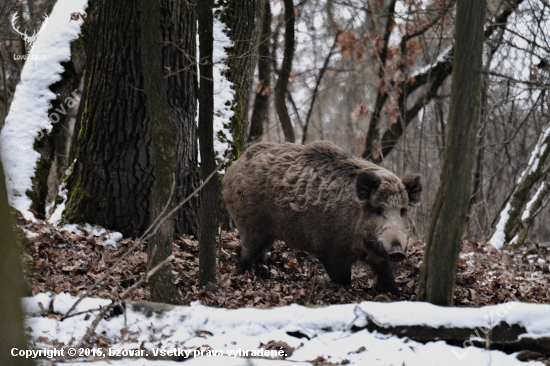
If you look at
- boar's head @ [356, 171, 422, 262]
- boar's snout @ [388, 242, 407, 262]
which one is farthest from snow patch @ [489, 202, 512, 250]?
boar's snout @ [388, 242, 407, 262]

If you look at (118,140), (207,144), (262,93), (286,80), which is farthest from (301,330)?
(262,93)

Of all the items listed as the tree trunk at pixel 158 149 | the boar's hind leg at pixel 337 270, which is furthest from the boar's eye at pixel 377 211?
the tree trunk at pixel 158 149

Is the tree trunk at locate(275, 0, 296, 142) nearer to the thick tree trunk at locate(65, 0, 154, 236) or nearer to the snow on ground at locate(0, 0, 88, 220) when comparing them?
the snow on ground at locate(0, 0, 88, 220)

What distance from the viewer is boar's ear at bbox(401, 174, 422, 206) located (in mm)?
6879

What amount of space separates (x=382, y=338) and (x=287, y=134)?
8.37 meters

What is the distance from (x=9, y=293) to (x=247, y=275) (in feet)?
16.4

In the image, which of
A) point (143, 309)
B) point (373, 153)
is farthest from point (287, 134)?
point (143, 309)

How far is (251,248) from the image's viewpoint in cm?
736

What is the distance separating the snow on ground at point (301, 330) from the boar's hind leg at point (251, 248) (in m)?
2.67

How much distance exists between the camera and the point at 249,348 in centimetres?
424

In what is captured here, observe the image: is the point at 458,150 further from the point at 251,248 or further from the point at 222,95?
the point at 222,95

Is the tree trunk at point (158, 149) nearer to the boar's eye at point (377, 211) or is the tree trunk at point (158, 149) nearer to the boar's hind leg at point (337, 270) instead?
the boar's hind leg at point (337, 270)

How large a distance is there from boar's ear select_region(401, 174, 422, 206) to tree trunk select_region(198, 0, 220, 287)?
2.29 m

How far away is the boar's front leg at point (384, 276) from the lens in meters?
6.61
